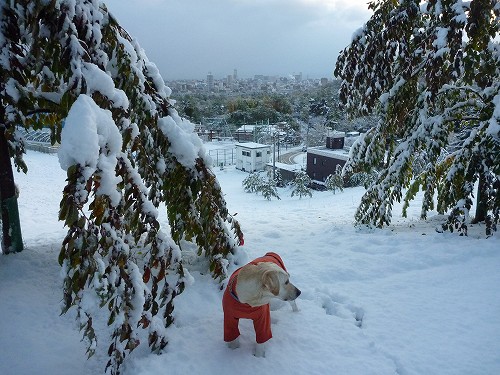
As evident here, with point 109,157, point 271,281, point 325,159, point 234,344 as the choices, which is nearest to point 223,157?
point 325,159

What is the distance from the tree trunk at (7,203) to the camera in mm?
3557

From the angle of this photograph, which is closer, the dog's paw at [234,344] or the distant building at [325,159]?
the dog's paw at [234,344]

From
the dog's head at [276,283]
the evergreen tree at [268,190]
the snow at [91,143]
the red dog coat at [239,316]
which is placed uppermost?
the snow at [91,143]

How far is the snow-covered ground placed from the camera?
263 centimetres

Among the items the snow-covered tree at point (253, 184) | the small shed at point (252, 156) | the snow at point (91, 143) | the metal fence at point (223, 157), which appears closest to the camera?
the snow at point (91, 143)

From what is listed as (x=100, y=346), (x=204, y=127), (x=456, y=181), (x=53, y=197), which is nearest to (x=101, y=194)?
(x=100, y=346)

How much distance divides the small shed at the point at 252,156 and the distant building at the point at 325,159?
4.99m

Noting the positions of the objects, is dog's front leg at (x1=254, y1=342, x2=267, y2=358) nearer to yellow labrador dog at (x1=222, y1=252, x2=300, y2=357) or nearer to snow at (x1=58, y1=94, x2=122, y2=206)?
yellow labrador dog at (x1=222, y1=252, x2=300, y2=357)

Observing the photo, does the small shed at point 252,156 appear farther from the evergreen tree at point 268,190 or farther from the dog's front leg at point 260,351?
the dog's front leg at point 260,351

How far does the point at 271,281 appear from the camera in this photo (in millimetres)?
2621

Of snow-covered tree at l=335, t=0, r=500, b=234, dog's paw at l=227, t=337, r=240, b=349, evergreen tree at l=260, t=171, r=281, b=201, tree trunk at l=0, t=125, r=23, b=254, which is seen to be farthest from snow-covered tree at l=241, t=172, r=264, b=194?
dog's paw at l=227, t=337, r=240, b=349

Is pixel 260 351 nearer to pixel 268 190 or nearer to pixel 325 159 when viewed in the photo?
pixel 268 190

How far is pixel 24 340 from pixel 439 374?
323cm

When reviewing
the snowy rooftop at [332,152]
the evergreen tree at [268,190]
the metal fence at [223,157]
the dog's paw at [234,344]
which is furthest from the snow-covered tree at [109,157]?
the metal fence at [223,157]
